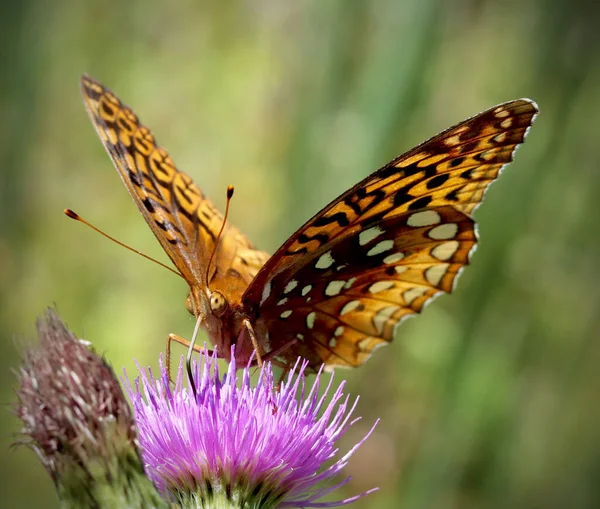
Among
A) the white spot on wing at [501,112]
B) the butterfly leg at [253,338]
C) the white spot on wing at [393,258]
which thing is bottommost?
the butterfly leg at [253,338]

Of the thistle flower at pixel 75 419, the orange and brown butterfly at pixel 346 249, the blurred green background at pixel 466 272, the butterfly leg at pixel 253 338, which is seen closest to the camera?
the thistle flower at pixel 75 419

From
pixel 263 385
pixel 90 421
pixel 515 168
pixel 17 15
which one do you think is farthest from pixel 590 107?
pixel 17 15

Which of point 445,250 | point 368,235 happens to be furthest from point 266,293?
point 445,250

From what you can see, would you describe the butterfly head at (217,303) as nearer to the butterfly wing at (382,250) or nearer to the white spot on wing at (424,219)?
the butterfly wing at (382,250)

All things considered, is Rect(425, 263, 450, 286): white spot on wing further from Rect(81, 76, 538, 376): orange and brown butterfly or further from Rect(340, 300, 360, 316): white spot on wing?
Rect(340, 300, 360, 316): white spot on wing

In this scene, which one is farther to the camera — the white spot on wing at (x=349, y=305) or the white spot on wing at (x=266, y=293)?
the white spot on wing at (x=349, y=305)

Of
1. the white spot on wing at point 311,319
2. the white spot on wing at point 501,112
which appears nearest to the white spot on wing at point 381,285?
the white spot on wing at point 311,319

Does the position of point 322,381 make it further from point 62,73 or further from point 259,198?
point 62,73

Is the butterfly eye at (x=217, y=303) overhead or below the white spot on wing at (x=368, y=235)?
below

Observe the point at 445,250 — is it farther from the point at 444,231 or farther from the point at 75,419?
the point at 75,419
